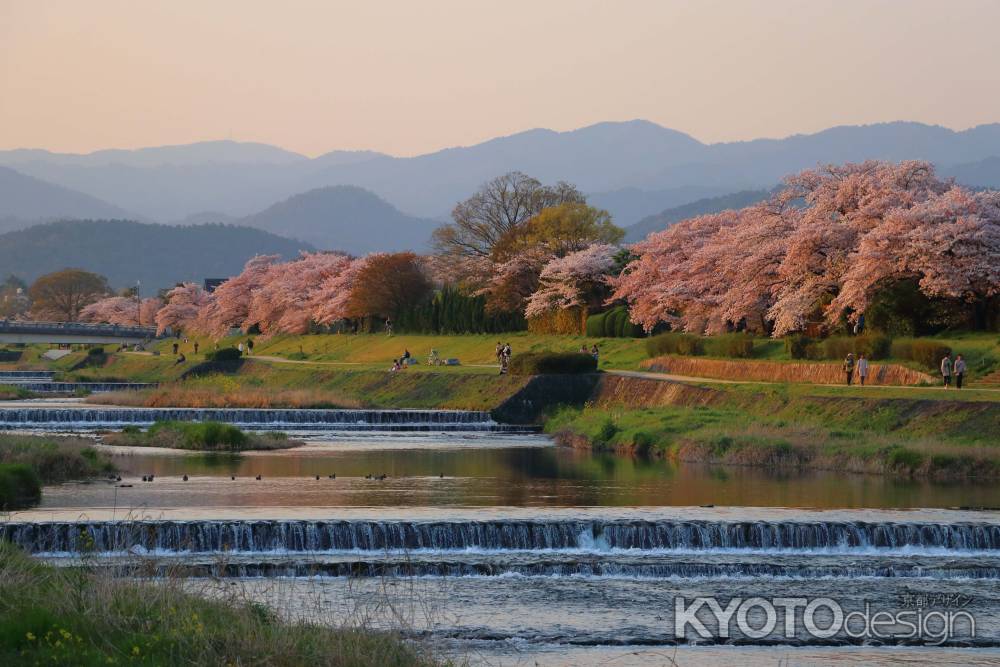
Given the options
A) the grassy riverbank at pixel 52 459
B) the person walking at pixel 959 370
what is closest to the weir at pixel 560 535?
the grassy riverbank at pixel 52 459

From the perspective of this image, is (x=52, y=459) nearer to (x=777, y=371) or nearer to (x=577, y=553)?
(x=577, y=553)

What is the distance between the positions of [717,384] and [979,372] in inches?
372

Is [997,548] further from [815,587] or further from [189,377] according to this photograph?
[189,377]

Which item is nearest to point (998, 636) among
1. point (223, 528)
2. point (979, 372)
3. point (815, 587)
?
point (815, 587)

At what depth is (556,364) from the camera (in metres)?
59.4

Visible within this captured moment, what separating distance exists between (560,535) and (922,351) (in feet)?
81.2

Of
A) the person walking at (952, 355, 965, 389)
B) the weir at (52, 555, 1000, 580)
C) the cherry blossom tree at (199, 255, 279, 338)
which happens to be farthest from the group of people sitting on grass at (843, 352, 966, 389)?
the cherry blossom tree at (199, 255, 279, 338)

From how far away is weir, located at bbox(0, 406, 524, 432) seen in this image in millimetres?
54344

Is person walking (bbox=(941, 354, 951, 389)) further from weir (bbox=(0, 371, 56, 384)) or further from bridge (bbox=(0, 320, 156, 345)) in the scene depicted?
bridge (bbox=(0, 320, 156, 345))

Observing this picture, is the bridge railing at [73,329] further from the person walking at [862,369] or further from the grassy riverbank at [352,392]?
the person walking at [862,369]

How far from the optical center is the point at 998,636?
19922 millimetres

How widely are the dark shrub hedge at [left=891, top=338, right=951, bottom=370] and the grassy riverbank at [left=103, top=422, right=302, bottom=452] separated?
67.7 ft

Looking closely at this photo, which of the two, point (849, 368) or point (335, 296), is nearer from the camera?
point (849, 368)

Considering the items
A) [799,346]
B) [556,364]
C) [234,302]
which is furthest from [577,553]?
[234,302]
